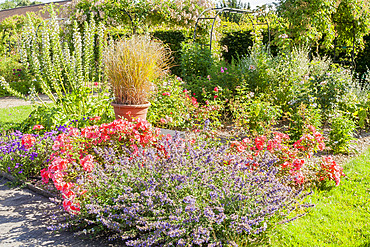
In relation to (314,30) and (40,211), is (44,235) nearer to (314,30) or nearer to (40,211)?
(40,211)

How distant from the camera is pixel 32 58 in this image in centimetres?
469

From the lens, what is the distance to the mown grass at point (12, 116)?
5.40m

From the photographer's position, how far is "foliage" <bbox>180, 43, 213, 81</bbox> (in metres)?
7.32

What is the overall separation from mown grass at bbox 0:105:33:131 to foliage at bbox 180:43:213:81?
12.2 feet

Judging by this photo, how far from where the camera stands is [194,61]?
7.37 m

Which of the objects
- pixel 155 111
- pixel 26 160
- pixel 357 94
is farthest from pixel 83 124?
pixel 357 94

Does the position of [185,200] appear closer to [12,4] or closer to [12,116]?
[12,116]

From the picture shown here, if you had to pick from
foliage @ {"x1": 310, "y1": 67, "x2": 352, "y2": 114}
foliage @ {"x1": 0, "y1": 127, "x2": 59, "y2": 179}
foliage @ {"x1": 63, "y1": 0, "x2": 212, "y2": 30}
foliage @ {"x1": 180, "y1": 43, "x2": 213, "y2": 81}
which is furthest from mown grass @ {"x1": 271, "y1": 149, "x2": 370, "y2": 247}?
foliage @ {"x1": 63, "y1": 0, "x2": 212, "y2": 30}

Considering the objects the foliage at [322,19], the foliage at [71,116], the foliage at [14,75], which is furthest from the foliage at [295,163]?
the foliage at [14,75]

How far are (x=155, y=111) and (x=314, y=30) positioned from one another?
13.1ft

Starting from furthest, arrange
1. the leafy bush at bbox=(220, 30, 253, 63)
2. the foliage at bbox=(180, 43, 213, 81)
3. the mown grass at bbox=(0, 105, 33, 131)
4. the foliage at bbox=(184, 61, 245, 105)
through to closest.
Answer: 1. the leafy bush at bbox=(220, 30, 253, 63)
2. the foliage at bbox=(180, 43, 213, 81)
3. the foliage at bbox=(184, 61, 245, 105)
4. the mown grass at bbox=(0, 105, 33, 131)

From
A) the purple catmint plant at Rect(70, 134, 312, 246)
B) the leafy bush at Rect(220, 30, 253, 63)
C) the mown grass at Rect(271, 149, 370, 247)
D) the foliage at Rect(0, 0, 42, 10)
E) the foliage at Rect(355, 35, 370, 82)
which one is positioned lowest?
the mown grass at Rect(271, 149, 370, 247)

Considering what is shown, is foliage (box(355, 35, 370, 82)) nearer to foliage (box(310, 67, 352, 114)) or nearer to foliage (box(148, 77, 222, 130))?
foliage (box(310, 67, 352, 114))

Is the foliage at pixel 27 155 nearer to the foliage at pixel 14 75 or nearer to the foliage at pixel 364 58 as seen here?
the foliage at pixel 14 75
